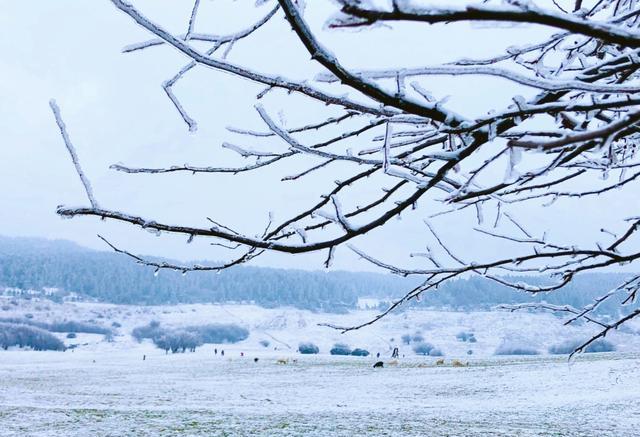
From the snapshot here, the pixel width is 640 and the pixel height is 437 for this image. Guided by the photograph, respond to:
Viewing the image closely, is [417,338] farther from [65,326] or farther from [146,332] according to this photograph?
[65,326]

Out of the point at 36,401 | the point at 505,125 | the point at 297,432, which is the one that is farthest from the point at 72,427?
the point at 505,125

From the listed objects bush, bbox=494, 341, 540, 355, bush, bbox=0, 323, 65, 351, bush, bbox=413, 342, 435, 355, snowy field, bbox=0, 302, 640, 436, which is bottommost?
bush, bbox=0, 323, 65, 351

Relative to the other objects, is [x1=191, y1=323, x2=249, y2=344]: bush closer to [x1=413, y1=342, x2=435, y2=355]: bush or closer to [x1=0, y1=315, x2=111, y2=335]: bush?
[x1=0, y1=315, x2=111, y2=335]: bush

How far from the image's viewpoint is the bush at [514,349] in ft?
356

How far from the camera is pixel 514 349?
383 ft

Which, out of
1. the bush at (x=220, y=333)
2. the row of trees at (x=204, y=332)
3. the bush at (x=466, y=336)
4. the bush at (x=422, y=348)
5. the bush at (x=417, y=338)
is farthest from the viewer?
the bush at (x=220, y=333)

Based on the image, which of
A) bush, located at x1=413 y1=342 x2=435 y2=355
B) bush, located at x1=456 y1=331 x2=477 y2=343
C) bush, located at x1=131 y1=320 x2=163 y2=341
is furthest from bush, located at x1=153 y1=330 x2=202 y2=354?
bush, located at x1=456 y1=331 x2=477 y2=343

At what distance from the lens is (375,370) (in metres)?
37.7

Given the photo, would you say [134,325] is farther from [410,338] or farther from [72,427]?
[72,427]

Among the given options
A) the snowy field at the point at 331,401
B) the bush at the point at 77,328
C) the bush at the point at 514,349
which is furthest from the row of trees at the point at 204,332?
the snowy field at the point at 331,401

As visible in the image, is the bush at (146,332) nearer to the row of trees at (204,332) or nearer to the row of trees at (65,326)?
the row of trees at (204,332)

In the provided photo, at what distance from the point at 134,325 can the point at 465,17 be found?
16740 cm

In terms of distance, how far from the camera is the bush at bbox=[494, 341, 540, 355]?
108400mm

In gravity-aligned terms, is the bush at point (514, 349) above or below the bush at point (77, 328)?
above
